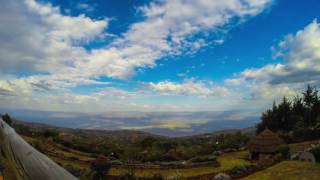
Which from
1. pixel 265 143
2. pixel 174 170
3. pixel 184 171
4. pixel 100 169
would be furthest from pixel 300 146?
pixel 100 169

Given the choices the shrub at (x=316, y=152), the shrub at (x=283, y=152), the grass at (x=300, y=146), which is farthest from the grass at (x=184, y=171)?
the grass at (x=300, y=146)

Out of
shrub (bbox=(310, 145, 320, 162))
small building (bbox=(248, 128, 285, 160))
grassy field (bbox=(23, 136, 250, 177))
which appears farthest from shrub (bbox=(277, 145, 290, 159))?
shrub (bbox=(310, 145, 320, 162))

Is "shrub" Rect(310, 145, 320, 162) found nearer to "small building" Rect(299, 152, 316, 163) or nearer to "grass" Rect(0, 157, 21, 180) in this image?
"small building" Rect(299, 152, 316, 163)

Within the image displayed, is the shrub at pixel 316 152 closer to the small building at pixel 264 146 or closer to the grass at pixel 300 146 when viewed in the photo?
the small building at pixel 264 146

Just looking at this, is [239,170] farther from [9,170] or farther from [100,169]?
[9,170]

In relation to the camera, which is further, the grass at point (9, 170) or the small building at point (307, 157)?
the small building at point (307, 157)

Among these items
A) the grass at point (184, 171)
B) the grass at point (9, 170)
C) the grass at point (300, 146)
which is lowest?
the grass at point (184, 171)

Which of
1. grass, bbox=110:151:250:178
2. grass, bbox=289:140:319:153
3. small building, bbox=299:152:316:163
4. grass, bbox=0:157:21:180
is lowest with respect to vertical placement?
grass, bbox=110:151:250:178
